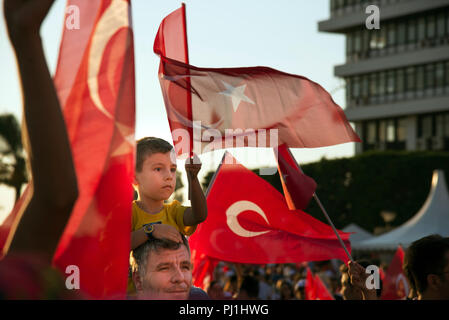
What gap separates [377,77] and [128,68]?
59679mm

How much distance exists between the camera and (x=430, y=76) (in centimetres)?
5641

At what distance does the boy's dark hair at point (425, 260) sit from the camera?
398 centimetres

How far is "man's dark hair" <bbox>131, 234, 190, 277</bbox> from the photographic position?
3.25 m

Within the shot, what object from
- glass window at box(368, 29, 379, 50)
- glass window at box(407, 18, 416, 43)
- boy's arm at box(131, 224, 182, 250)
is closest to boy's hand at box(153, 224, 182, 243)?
boy's arm at box(131, 224, 182, 250)

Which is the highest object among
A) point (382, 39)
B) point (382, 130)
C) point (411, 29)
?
point (411, 29)

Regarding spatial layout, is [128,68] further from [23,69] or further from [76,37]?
[23,69]

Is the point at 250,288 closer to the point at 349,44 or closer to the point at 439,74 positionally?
the point at 439,74

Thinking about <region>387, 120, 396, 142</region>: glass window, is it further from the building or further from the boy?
the boy

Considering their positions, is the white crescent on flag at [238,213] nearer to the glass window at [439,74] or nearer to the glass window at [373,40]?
the glass window at [439,74]

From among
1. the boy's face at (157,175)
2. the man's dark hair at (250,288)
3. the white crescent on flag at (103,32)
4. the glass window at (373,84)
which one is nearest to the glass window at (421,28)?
the glass window at (373,84)

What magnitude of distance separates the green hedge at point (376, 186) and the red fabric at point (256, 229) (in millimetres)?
36104

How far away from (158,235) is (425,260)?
5.15 ft

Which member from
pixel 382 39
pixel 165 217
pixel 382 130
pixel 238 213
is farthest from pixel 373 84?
pixel 165 217

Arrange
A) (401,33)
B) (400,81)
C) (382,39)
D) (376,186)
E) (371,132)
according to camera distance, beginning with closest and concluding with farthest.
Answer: (376,186) < (401,33) < (400,81) < (382,39) < (371,132)
